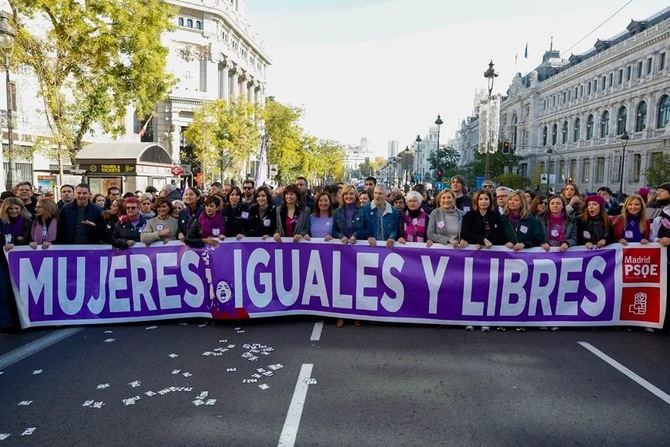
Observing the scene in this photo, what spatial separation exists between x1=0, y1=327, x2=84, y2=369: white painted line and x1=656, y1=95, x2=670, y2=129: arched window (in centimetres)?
6294

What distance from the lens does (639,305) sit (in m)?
7.15

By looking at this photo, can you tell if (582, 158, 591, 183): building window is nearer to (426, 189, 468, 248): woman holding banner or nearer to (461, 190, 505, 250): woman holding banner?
(461, 190, 505, 250): woman holding banner

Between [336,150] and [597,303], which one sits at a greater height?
[336,150]

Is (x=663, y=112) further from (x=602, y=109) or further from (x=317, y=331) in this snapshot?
(x=317, y=331)

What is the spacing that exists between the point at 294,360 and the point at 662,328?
5.05 m

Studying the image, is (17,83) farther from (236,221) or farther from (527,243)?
(527,243)

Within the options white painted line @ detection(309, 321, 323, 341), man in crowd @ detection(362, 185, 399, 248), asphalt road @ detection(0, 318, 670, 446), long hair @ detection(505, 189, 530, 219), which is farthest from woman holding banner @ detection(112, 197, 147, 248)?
long hair @ detection(505, 189, 530, 219)

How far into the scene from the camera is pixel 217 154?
43469 millimetres

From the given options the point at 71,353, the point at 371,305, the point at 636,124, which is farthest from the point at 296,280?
the point at 636,124

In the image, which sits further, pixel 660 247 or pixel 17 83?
pixel 17 83

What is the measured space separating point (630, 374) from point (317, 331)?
12.0 ft

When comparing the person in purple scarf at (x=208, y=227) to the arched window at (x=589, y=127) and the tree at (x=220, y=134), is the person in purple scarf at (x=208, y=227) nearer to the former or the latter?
the tree at (x=220, y=134)

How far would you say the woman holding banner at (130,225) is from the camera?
7473mm

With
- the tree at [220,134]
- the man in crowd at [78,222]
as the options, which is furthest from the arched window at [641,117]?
the man in crowd at [78,222]
